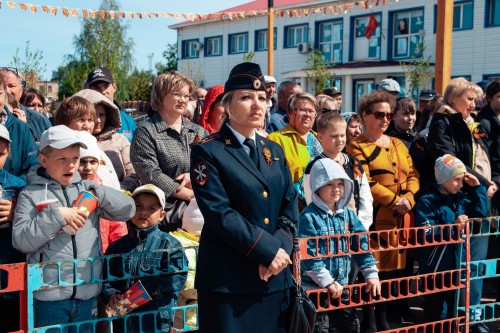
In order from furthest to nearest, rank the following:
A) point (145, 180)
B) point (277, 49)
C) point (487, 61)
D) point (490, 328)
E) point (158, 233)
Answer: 1. point (277, 49)
2. point (487, 61)
3. point (490, 328)
4. point (145, 180)
5. point (158, 233)

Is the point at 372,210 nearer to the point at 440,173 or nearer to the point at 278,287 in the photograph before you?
the point at 440,173

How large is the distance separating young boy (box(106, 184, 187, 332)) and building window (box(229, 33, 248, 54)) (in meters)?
34.0

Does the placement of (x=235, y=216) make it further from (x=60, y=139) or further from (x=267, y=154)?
(x=60, y=139)

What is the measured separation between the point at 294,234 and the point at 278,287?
0.32m

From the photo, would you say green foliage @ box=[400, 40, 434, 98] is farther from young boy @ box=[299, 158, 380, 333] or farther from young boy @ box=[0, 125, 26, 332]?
young boy @ box=[0, 125, 26, 332]

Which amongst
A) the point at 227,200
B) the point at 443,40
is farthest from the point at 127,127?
the point at 443,40

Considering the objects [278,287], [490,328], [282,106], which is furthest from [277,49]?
[278,287]

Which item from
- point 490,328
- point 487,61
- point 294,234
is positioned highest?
point 487,61

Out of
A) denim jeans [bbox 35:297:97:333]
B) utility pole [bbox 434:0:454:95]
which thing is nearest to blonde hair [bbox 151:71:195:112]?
denim jeans [bbox 35:297:97:333]

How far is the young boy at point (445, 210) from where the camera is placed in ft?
17.0

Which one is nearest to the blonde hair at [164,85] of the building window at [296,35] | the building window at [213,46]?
the building window at [296,35]

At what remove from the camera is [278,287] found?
3406 mm

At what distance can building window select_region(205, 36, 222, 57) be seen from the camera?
39719 mm

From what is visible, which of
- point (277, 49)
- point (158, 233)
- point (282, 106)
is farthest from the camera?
point (277, 49)
